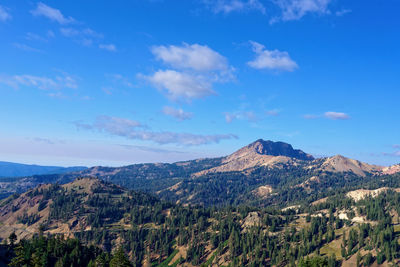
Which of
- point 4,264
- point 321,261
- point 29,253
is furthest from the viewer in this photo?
point 29,253

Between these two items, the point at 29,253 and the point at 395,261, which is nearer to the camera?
the point at 29,253

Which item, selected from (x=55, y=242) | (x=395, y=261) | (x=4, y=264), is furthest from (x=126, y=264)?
(x=395, y=261)

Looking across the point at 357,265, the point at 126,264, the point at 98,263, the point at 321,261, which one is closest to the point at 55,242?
the point at 98,263

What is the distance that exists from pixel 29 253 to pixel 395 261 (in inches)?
9331

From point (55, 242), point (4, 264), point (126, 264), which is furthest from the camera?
point (55, 242)

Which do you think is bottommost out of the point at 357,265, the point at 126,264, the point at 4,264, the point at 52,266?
the point at 357,265

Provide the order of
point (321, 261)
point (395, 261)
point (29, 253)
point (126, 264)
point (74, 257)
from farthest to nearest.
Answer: point (395, 261) → point (74, 257) → point (29, 253) → point (126, 264) → point (321, 261)

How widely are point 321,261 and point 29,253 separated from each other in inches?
5487

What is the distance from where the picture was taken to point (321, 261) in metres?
96.3

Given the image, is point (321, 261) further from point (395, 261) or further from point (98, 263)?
point (395, 261)

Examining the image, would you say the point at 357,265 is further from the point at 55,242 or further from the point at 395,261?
the point at 55,242

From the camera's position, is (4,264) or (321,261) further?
(4,264)

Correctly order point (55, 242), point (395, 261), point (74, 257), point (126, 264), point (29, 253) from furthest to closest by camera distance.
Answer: point (395, 261) → point (55, 242) → point (74, 257) → point (29, 253) → point (126, 264)

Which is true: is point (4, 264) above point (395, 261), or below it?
above
